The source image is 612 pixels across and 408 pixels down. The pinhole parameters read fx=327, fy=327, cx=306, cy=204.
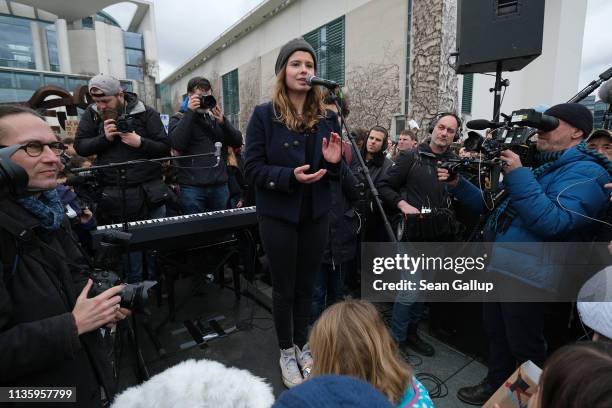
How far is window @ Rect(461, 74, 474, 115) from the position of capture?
396 inches

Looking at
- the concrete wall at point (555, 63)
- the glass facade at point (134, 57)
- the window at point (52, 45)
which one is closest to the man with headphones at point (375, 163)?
the concrete wall at point (555, 63)

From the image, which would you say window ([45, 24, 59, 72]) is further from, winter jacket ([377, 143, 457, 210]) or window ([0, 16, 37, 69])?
winter jacket ([377, 143, 457, 210])

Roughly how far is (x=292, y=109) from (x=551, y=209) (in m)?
1.49

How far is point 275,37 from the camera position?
17.2 metres

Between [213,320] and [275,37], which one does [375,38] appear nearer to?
[275,37]

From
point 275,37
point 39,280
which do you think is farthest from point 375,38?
point 39,280

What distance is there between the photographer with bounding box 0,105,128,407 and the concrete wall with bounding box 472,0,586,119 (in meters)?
10.7

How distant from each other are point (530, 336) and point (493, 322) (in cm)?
25

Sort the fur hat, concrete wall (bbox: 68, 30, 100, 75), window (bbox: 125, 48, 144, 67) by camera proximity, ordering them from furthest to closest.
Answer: window (bbox: 125, 48, 144, 67) → concrete wall (bbox: 68, 30, 100, 75) → the fur hat

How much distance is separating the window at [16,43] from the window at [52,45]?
889 mm

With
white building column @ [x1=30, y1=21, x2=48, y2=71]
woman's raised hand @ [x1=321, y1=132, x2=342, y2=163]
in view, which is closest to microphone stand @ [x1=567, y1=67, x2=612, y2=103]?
woman's raised hand @ [x1=321, y1=132, x2=342, y2=163]

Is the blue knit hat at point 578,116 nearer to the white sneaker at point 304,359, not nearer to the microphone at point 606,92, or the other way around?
the microphone at point 606,92

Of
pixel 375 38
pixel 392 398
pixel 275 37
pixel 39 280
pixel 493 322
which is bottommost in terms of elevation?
pixel 493 322

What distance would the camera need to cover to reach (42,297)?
115 cm
